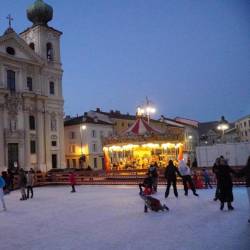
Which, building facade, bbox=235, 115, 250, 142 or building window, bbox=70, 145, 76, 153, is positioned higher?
building facade, bbox=235, 115, 250, 142

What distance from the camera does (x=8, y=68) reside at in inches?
1687

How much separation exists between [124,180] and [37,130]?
22.4 metres

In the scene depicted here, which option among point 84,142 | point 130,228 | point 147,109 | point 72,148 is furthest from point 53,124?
point 130,228

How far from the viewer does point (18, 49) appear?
4438cm

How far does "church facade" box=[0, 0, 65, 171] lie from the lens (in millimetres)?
41906

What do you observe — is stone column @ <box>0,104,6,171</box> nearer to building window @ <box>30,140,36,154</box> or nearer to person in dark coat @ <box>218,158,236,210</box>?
building window @ <box>30,140,36,154</box>

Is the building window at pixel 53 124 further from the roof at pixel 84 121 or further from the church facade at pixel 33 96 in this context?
the roof at pixel 84 121

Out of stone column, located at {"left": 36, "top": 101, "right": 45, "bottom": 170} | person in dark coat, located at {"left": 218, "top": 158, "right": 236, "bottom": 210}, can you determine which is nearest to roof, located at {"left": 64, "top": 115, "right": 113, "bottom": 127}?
stone column, located at {"left": 36, "top": 101, "right": 45, "bottom": 170}

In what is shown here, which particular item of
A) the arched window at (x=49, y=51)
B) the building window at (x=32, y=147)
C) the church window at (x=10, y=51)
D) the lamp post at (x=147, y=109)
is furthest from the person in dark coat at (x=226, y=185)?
the arched window at (x=49, y=51)

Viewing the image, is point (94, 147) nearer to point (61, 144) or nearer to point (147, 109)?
point (61, 144)

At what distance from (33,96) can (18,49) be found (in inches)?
242

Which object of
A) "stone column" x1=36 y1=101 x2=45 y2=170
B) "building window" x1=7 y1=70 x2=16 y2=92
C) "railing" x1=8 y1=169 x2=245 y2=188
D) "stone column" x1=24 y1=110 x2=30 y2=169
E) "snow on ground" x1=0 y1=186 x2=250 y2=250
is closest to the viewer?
"snow on ground" x1=0 y1=186 x2=250 y2=250

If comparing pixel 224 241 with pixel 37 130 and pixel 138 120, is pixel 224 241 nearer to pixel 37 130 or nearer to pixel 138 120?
pixel 138 120

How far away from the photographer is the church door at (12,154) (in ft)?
136
